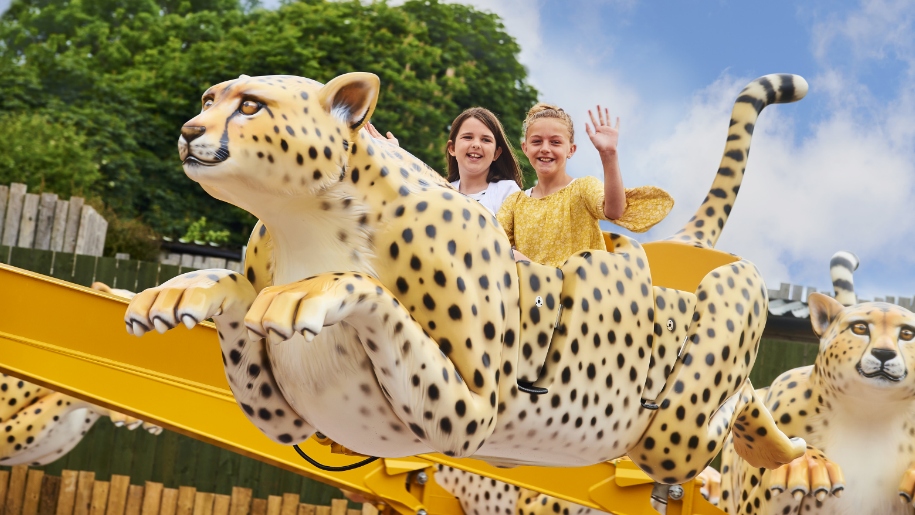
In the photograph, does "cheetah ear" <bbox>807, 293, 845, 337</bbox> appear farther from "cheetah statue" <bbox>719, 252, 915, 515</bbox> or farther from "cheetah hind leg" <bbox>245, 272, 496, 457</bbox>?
"cheetah hind leg" <bbox>245, 272, 496, 457</bbox>

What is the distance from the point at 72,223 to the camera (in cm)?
1159

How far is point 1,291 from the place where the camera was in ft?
10.5

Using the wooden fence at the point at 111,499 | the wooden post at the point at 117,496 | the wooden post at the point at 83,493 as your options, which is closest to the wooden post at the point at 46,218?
the wooden fence at the point at 111,499

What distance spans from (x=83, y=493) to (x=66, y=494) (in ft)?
0.38

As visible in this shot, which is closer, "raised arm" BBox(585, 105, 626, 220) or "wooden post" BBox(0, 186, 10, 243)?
"raised arm" BBox(585, 105, 626, 220)

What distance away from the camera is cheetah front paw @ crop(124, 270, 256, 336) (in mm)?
1857

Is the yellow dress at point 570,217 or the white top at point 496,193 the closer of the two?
the yellow dress at point 570,217

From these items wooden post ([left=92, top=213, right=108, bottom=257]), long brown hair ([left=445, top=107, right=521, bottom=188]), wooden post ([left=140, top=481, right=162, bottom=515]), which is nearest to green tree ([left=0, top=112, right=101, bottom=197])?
wooden post ([left=92, top=213, right=108, bottom=257])

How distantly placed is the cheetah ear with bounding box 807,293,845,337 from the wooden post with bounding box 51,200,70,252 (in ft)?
29.8

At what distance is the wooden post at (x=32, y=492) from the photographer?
7.28 meters

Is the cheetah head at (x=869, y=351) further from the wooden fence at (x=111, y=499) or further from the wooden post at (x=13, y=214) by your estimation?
the wooden post at (x=13, y=214)

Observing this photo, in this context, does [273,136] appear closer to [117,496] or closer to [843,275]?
[843,275]

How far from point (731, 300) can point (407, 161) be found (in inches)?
40.2

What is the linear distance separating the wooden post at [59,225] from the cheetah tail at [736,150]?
9.33 m
